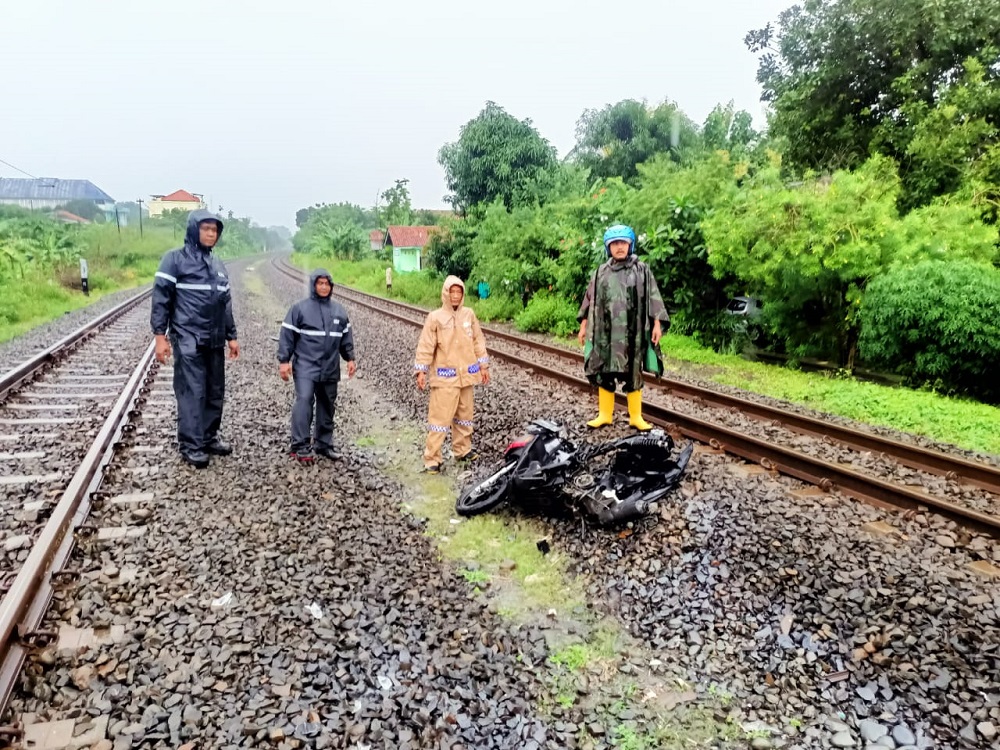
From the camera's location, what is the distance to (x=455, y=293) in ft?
18.0

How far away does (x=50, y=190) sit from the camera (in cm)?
9775

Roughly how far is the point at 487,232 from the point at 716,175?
8.66 m

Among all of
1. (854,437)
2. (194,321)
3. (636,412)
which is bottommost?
(854,437)

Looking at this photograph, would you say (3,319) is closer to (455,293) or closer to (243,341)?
(243,341)

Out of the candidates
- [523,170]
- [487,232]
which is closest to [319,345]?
[487,232]

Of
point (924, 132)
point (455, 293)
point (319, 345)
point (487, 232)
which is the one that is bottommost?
point (319, 345)

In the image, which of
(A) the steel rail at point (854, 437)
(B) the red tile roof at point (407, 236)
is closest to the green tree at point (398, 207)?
(B) the red tile roof at point (407, 236)

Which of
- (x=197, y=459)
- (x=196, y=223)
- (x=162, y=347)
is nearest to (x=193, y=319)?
(x=162, y=347)

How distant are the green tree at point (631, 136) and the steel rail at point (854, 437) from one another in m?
27.5

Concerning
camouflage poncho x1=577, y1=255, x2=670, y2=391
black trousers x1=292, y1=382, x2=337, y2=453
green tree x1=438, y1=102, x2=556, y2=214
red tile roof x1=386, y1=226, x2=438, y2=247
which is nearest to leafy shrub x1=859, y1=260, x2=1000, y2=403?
camouflage poncho x1=577, y1=255, x2=670, y2=391

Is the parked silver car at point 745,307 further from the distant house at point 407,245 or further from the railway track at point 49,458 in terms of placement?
the distant house at point 407,245

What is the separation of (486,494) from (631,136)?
3435cm

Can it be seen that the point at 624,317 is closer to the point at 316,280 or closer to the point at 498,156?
the point at 316,280

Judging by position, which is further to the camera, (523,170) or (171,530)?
(523,170)
